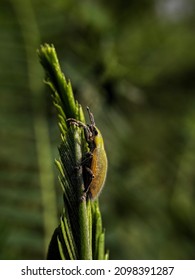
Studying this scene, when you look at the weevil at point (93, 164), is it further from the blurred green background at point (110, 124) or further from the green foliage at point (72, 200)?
the blurred green background at point (110, 124)

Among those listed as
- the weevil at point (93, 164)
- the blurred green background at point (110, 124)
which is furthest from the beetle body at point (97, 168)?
the blurred green background at point (110, 124)

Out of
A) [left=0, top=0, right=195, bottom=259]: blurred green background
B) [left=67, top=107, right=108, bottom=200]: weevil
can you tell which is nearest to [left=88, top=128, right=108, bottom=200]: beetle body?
[left=67, top=107, right=108, bottom=200]: weevil

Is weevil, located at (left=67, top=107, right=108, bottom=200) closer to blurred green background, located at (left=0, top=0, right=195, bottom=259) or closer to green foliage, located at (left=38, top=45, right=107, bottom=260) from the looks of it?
green foliage, located at (left=38, top=45, right=107, bottom=260)

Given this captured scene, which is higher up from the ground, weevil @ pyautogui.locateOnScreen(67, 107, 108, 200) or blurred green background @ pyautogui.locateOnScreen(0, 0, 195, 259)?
blurred green background @ pyautogui.locateOnScreen(0, 0, 195, 259)

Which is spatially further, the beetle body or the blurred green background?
the blurred green background

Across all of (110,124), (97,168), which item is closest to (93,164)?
(97,168)
